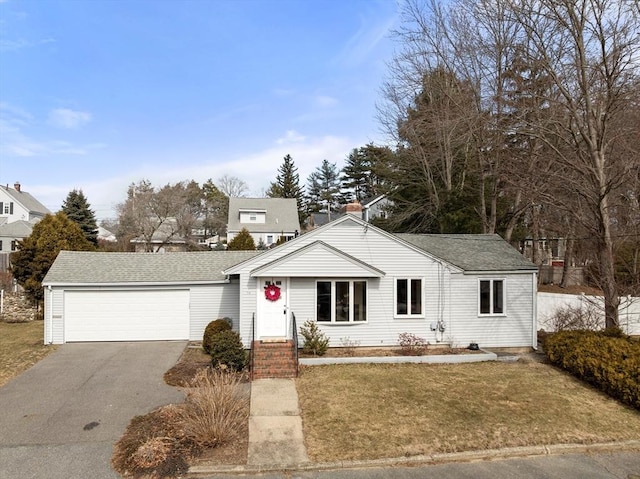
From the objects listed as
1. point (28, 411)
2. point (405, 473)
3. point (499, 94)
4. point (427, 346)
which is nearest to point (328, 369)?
point (427, 346)

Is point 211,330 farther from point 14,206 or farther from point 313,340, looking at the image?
point 14,206

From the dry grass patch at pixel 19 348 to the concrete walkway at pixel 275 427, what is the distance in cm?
754

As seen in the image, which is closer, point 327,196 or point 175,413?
point 175,413

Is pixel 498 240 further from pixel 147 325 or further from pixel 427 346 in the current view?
pixel 147 325

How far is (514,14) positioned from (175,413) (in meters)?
15.6

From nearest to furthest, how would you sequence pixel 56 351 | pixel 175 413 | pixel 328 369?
1. pixel 175 413
2. pixel 328 369
3. pixel 56 351

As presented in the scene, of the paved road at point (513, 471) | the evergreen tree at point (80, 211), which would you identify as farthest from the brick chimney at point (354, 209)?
the evergreen tree at point (80, 211)

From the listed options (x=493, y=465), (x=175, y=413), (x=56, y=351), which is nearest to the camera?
(x=493, y=465)

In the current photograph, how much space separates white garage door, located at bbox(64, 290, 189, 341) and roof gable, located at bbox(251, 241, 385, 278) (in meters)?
4.97

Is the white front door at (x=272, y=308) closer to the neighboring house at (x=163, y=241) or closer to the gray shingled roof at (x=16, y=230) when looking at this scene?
the neighboring house at (x=163, y=241)

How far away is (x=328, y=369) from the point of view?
1216 cm

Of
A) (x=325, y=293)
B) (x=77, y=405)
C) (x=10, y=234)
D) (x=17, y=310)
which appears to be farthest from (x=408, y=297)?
(x=10, y=234)

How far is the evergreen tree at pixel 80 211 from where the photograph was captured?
42.3m

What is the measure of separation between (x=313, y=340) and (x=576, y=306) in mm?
12141
